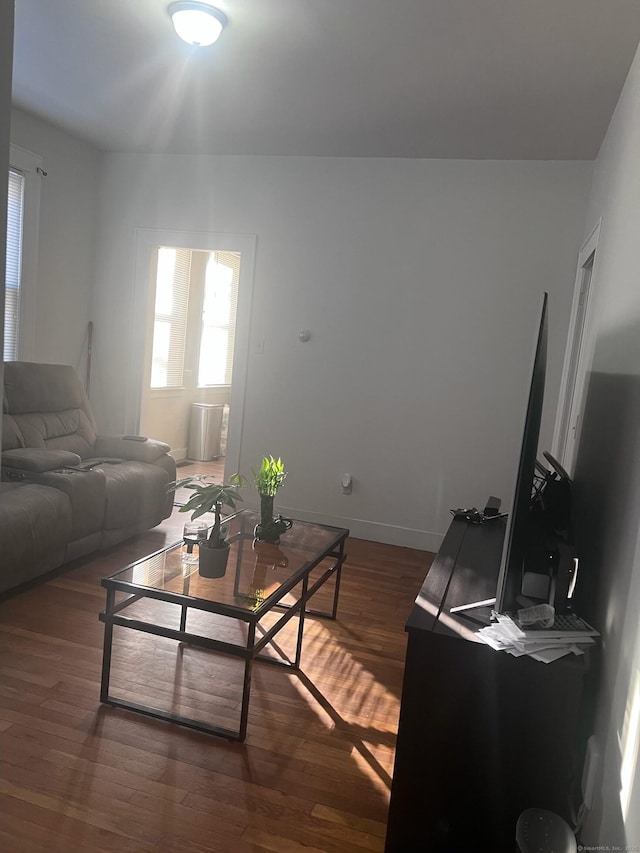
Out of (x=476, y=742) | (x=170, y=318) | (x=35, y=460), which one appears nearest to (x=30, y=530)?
(x=35, y=460)

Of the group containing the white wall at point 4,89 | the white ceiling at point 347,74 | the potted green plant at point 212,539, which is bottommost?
the potted green plant at point 212,539

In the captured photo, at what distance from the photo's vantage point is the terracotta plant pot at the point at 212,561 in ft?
7.94

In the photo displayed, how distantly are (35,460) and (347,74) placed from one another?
2.50m

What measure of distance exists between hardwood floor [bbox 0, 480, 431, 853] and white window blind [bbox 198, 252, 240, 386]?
437 centimetres

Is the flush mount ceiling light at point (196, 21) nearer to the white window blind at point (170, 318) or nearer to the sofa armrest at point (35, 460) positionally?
the sofa armrest at point (35, 460)

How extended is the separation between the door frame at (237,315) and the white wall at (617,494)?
262 cm

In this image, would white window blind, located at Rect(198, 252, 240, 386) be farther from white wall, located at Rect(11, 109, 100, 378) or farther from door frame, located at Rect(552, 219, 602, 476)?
door frame, located at Rect(552, 219, 602, 476)

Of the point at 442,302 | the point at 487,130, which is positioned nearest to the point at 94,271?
the point at 442,302

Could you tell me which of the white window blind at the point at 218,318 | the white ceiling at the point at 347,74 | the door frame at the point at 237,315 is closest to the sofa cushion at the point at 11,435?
the door frame at the point at 237,315

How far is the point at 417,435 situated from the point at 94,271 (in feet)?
9.53

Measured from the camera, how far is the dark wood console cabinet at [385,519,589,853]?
1529mm

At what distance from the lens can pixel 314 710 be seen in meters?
2.38

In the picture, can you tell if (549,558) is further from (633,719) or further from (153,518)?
(153,518)

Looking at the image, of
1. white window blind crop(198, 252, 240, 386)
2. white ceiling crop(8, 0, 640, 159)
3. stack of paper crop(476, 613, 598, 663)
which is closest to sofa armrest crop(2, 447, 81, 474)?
white ceiling crop(8, 0, 640, 159)
